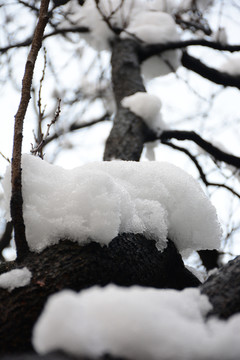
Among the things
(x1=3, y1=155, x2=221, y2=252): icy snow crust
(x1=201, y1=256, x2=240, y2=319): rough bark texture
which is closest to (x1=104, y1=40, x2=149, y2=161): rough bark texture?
(x1=3, y1=155, x2=221, y2=252): icy snow crust

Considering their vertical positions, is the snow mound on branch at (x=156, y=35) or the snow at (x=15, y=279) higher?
the snow mound on branch at (x=156, y=35)

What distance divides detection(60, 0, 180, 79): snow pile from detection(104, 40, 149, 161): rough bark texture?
0.12 metres

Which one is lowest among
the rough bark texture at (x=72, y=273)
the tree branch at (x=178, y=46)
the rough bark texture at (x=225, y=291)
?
the rough bark texture at (x=72, y=273)

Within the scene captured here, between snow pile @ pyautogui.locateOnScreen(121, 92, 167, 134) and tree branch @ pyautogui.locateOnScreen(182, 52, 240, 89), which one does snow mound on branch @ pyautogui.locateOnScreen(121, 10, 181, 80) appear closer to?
tree branch @ pyautogui.locateOnScreen(182, 52, 240, 89)

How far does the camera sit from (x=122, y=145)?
1.74 metres

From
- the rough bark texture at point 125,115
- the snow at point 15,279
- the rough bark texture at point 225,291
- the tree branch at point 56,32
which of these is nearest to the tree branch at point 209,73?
the rough bark texture at point 125,115

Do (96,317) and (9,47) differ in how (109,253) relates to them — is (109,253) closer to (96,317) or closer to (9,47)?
(96,317)

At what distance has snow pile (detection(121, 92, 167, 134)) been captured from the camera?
6.07 ft

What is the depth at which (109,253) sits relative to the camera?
76 centimetres

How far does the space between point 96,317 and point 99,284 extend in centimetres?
28

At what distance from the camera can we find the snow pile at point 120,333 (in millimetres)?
404

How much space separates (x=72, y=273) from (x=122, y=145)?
1.16 metres

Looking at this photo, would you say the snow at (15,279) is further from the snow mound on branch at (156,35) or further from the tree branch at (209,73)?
the tree branch at (209,73)

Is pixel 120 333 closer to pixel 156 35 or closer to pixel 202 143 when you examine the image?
pixel 202 143
